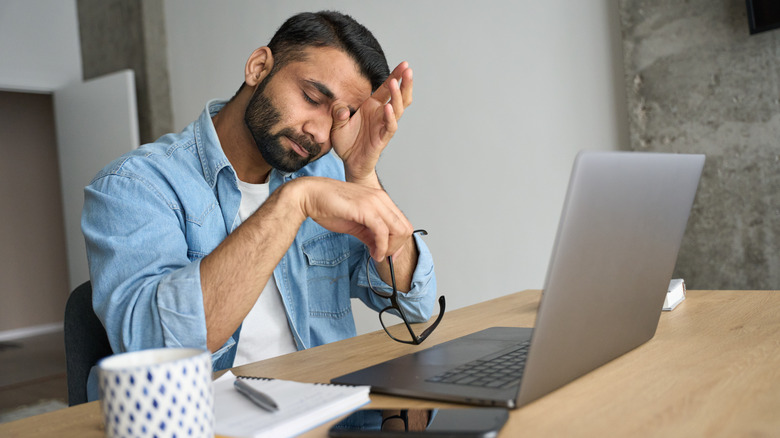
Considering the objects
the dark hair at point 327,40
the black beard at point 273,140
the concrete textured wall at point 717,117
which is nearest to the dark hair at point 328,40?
the dark hair at point 327,40

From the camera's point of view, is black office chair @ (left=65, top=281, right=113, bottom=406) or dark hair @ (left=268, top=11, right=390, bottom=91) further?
dark hair @ (left=268, top=11, right=390, bottom=91)

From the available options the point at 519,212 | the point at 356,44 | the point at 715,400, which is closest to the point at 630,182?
the point at 715,400

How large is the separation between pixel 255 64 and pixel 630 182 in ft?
3.46

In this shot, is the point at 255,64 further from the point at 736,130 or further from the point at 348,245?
the point at 736,130

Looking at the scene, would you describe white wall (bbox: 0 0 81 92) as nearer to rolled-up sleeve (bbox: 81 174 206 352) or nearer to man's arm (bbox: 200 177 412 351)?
rolled-up sleeve (bbox: 81 174 206 352)

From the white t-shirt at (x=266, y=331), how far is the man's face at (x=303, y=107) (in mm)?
185

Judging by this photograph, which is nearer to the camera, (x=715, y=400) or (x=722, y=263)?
(x=715, y=400)

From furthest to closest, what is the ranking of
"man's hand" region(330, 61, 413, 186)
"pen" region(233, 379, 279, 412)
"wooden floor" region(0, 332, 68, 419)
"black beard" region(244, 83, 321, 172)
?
1. "wooden floor" region(0, 332, 68, 419)
2. "black beard" region(244, 83, 321, 172)
3. "man's hand" region(330, 61, 413, 186)
4. "pen" region(233, 379, 279, 412)

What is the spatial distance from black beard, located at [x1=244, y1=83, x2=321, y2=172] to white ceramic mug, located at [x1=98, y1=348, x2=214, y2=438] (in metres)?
0.92

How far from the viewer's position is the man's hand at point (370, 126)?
3.92ft

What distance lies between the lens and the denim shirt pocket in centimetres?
129

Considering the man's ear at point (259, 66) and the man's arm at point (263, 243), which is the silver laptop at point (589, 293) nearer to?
the man's arm at point (263, 243)

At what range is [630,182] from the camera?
589 mm

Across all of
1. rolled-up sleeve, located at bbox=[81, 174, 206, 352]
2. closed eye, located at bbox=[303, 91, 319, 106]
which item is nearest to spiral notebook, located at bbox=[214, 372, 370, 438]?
rolled-up sleeve, located at bbox=[81, 174, 206, 352]
